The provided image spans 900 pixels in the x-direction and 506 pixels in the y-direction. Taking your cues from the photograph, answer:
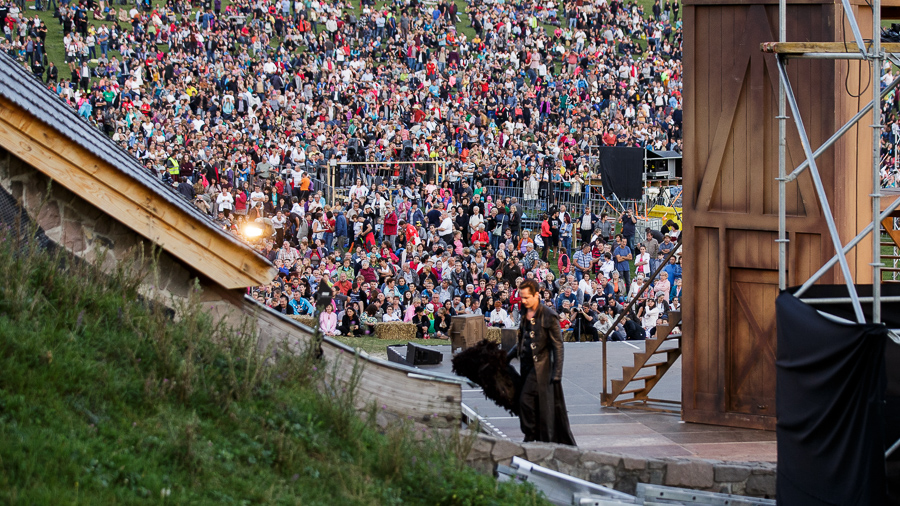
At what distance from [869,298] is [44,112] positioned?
6.74 m

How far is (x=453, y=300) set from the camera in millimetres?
19422

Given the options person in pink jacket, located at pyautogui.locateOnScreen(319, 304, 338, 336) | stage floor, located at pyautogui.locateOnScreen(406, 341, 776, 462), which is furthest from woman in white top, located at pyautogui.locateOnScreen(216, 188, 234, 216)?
stage floor, located at pyautogui.locateOnScreen(406, 341, 776, 462)

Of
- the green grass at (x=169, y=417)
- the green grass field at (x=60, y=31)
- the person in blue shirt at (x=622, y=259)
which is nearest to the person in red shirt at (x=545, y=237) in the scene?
the person in blue shirt at (x=622, y=259)

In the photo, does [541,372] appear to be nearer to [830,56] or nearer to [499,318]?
[830,56]

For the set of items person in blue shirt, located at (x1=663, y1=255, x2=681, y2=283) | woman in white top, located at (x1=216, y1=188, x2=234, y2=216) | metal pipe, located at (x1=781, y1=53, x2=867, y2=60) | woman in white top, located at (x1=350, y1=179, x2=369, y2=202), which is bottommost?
person in blue shirt, located at (x1=663, y1=255, x2=681, y2=283)

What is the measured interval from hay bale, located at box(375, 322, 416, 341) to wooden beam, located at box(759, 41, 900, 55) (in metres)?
10.0

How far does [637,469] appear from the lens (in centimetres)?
928

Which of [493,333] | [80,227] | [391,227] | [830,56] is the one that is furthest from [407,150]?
[80,227]

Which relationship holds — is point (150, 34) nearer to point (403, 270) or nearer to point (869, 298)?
point (403, 270)

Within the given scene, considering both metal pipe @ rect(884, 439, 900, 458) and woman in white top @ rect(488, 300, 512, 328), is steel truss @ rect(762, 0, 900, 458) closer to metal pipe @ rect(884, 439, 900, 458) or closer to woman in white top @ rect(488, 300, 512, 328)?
metal pipe @ rect(884, 439, 900, 458)

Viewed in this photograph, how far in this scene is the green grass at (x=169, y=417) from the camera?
21.6ft

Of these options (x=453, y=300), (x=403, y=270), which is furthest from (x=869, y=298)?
(x=403, y=270)

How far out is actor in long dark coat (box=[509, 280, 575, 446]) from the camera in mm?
9797

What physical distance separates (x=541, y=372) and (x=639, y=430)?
2.26m
